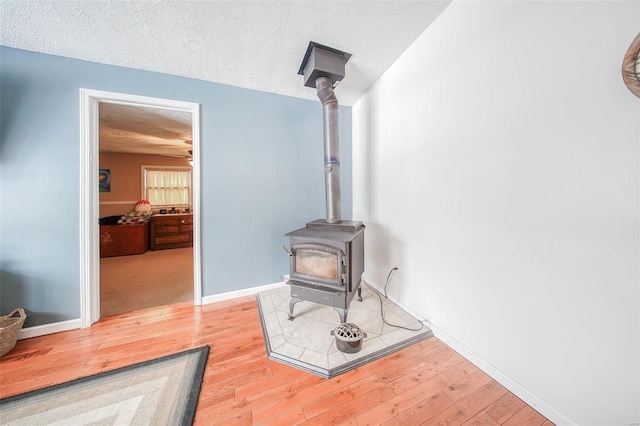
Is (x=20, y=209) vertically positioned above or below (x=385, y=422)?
above

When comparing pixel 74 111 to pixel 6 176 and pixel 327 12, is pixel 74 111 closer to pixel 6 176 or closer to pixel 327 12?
pixel 6 176

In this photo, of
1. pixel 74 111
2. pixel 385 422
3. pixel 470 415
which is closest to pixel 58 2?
pixel 74 111

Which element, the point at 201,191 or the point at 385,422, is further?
the point at 201,191

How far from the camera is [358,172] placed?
108 inches

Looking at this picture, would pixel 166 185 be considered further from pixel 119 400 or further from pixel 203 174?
pixel 119 400

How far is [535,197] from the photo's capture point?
1096mm

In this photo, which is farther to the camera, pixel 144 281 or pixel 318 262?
pixel 144 281

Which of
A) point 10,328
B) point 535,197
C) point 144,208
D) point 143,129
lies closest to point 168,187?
point 144,208

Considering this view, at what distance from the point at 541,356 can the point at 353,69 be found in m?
2.51

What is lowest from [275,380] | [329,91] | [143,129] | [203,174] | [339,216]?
[275,380]

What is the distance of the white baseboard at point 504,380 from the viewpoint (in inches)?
41.2

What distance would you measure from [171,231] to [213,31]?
4.36 m

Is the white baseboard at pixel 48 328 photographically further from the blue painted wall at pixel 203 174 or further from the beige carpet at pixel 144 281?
the beige carpet at pixel 144 281

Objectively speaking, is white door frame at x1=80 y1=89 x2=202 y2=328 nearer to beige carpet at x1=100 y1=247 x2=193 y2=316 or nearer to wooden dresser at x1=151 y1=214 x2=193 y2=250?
beige carpet at x1=100 y1=247 x2=193 y2=316
